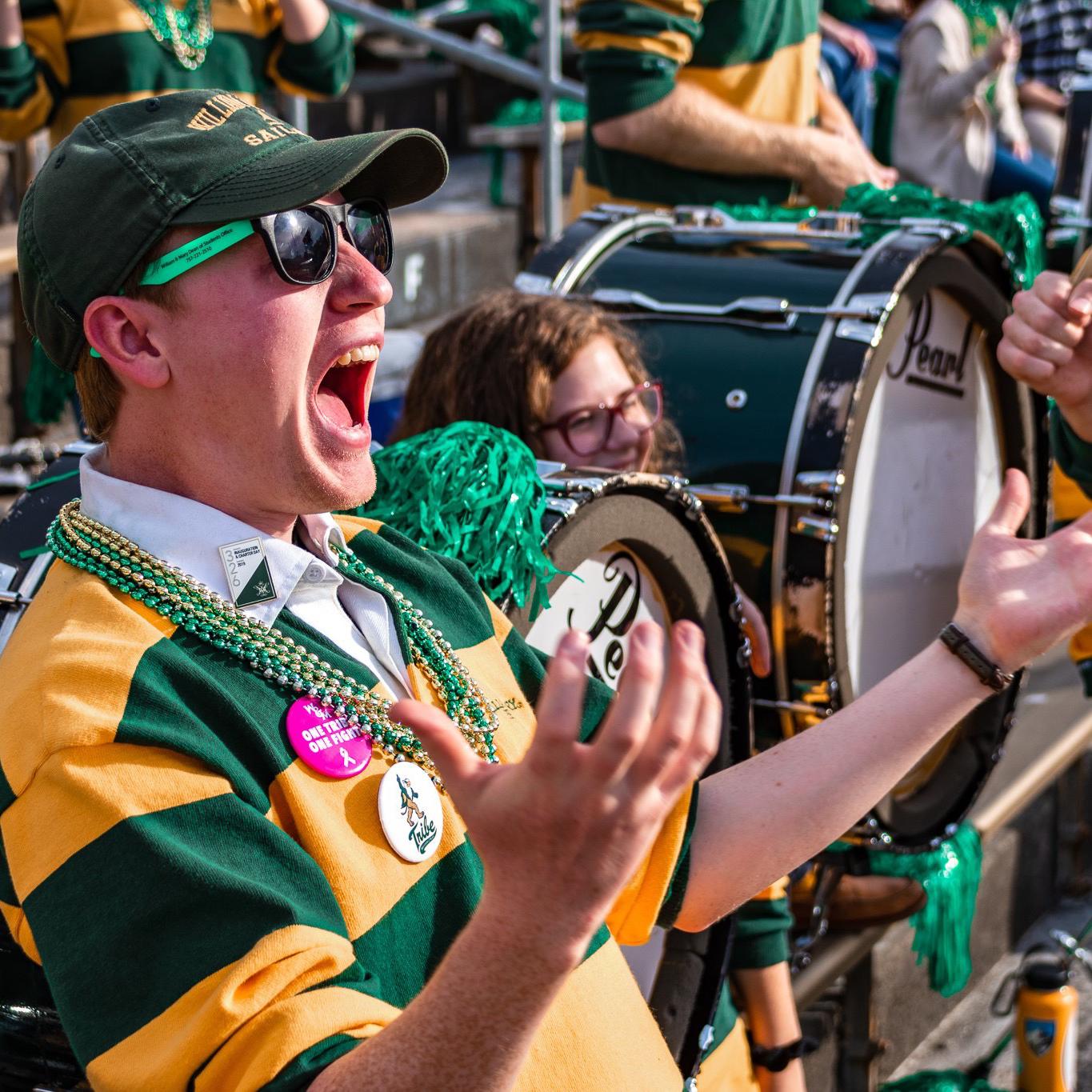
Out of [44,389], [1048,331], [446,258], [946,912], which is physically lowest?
[946,912]

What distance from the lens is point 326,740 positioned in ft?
4.00

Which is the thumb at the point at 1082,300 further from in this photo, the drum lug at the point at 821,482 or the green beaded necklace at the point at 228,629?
the green beaded necklace at the point at 228,629

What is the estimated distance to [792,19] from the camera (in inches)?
125

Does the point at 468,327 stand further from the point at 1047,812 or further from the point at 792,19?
the point at 1047,812

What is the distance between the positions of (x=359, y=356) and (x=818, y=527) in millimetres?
1107

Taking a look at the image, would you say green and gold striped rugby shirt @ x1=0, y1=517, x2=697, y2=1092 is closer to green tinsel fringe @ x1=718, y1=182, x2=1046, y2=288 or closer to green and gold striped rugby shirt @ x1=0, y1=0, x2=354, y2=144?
green tinsel fringe @ x1=718, y1=182, x2=1046, y2=288

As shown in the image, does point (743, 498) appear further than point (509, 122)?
No

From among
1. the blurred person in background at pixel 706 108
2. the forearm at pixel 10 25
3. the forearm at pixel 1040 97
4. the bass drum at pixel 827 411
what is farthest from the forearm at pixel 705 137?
the forearm at pixel 1040 97

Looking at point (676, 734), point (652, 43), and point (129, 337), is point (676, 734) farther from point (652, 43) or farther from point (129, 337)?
point (652, 43)

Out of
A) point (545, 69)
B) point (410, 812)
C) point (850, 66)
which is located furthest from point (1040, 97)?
point (410, 812)

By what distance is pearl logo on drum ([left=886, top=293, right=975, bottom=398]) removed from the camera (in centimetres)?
263

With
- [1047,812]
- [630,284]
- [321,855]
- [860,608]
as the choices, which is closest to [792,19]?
A: [630,284]

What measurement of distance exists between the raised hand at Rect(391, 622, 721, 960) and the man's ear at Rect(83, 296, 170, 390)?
17.2 inches

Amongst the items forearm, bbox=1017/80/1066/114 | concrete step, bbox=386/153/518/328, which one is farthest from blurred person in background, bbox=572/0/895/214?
forearm, bbox=1017/80/1066/114
